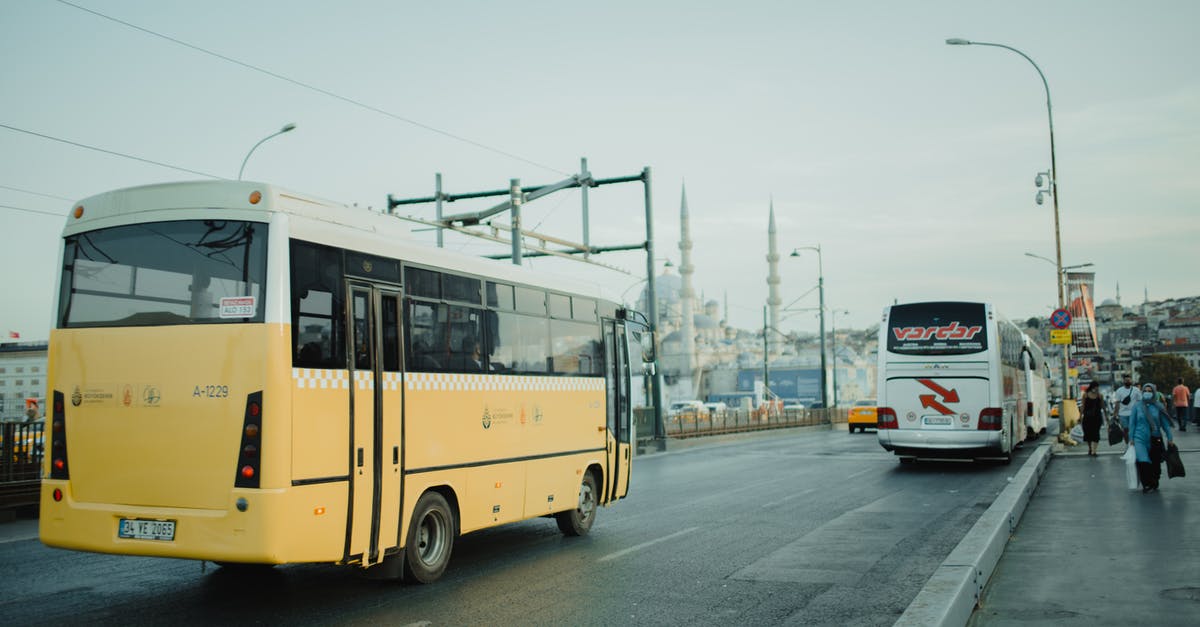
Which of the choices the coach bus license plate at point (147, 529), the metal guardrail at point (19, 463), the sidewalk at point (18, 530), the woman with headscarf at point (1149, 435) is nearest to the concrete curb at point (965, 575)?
the woman with headscarf at point (1149, 435)

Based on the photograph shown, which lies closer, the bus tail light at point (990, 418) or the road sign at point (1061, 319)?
the bus tail light at point (990, 418)

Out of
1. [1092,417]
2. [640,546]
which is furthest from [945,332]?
[640,546]

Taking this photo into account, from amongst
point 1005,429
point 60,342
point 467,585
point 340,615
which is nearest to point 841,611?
point 467,585

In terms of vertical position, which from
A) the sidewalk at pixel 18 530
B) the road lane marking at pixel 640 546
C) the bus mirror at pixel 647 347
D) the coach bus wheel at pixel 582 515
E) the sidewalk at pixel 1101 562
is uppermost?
the bus mirror at pixel 647 347

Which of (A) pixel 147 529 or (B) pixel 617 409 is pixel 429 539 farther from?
(B) pixel 617 409

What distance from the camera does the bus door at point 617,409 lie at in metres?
12.7

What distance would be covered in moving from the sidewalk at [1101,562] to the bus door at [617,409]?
456 centimetres

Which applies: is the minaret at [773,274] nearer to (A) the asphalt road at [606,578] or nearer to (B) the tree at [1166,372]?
(B) the tree at [1166,372]

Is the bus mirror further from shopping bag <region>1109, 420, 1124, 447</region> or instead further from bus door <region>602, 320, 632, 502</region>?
shopping bag <region>1109, 420, 1124, 447</region>

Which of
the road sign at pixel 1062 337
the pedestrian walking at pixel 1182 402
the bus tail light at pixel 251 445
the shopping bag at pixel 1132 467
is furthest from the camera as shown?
the pedestrian walking at pixel 1182 402

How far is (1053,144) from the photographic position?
94.0 feet

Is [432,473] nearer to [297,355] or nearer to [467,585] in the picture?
[467,585]

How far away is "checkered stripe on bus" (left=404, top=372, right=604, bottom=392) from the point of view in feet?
28.8

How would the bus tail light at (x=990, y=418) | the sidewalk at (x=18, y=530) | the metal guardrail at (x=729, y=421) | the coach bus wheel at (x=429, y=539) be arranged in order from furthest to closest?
the metal guardrail at (x=729, y=421) → the bus tail light at (x=990, y=418) → the sidewalk at (x=18, y=530) → the coach bus wheel at (x=429, y=539)
